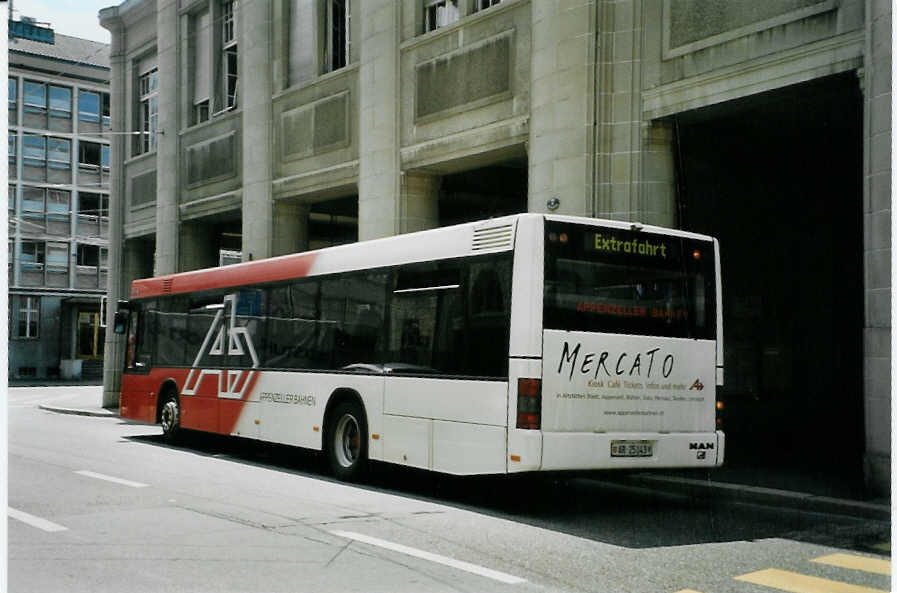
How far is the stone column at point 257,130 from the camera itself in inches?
892

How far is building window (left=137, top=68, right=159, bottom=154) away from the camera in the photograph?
28.4 m

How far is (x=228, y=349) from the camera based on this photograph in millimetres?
15586

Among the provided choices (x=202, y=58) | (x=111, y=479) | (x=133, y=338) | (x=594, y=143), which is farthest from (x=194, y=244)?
(x=111, y=479)

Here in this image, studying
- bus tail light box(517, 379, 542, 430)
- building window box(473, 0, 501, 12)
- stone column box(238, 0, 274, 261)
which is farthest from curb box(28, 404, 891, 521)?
stone column box(238, 0, 274, 261)

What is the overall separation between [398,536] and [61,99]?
43440 mm

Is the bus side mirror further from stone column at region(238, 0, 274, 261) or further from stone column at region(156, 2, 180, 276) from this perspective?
stone column at region(156, 2, 180, 276)

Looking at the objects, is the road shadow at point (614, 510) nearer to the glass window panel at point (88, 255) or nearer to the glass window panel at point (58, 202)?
the glass window panel at point (58, 202)

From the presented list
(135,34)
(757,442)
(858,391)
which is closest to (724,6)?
(757,442)

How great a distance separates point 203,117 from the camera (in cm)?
2589

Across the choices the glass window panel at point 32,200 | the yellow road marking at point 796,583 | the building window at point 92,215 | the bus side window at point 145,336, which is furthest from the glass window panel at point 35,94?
the yellow road marking at point 796,583

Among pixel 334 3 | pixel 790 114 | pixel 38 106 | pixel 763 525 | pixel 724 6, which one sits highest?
pixel 38 106

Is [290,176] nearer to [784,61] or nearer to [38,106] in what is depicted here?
[784,61]

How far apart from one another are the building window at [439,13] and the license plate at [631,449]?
10027mm

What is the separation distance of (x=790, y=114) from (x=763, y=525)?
22.2ft
